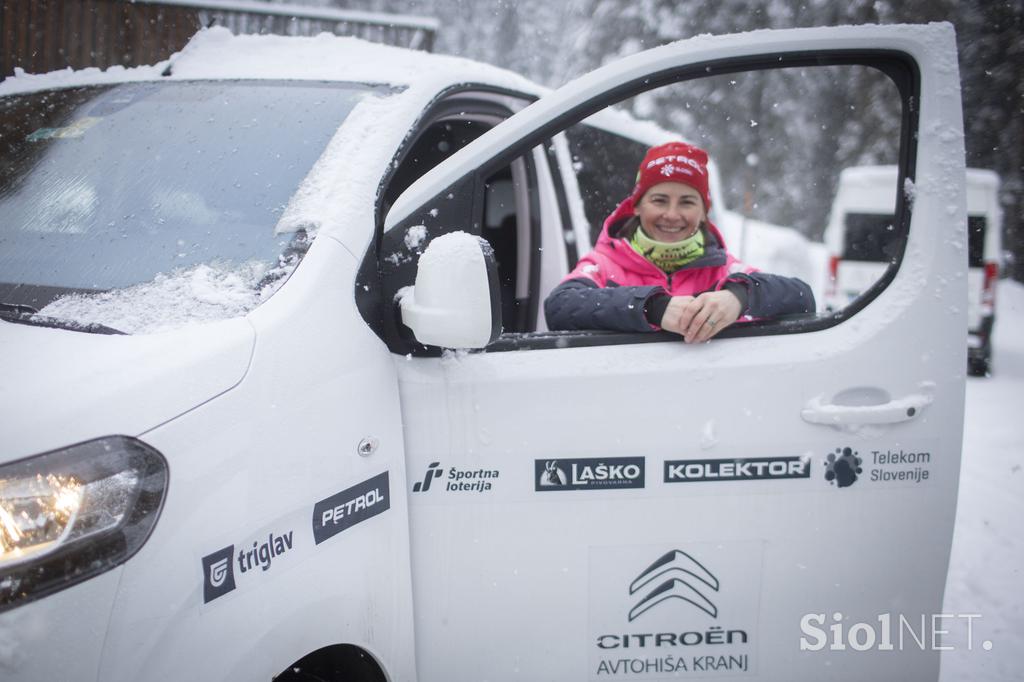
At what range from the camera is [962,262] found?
5.68ft

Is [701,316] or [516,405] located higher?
[701,316]

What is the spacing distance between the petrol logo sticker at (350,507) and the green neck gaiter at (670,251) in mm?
1126

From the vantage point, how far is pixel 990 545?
3857mm

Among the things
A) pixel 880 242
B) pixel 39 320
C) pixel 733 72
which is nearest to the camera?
pixel 39 320

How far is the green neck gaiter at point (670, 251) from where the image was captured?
222 cm

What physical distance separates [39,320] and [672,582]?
1471mm

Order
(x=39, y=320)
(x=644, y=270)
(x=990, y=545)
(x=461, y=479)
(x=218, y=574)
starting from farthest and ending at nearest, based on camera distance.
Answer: (x=990, y=545)
(x=644, y=270)
(x=461, y=479)
(x=39, y=320)
(x=218, y=574)

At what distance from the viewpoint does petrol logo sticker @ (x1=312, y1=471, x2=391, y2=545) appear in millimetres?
1442

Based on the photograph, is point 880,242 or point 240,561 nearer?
point 240,561

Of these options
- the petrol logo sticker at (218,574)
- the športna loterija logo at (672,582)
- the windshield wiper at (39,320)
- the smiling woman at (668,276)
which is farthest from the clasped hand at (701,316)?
the windshield wiper at (39,320)

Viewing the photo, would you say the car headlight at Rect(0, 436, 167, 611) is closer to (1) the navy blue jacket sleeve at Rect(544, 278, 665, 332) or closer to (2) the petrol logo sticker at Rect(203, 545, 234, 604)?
(2) the petrol logo sticker at Rect(203, 545, 234, 604)

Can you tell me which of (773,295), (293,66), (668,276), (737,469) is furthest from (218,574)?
(293,66)

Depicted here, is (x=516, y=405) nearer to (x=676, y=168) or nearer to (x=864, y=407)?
(x=864, y=407)

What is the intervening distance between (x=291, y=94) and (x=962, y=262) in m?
1.80
